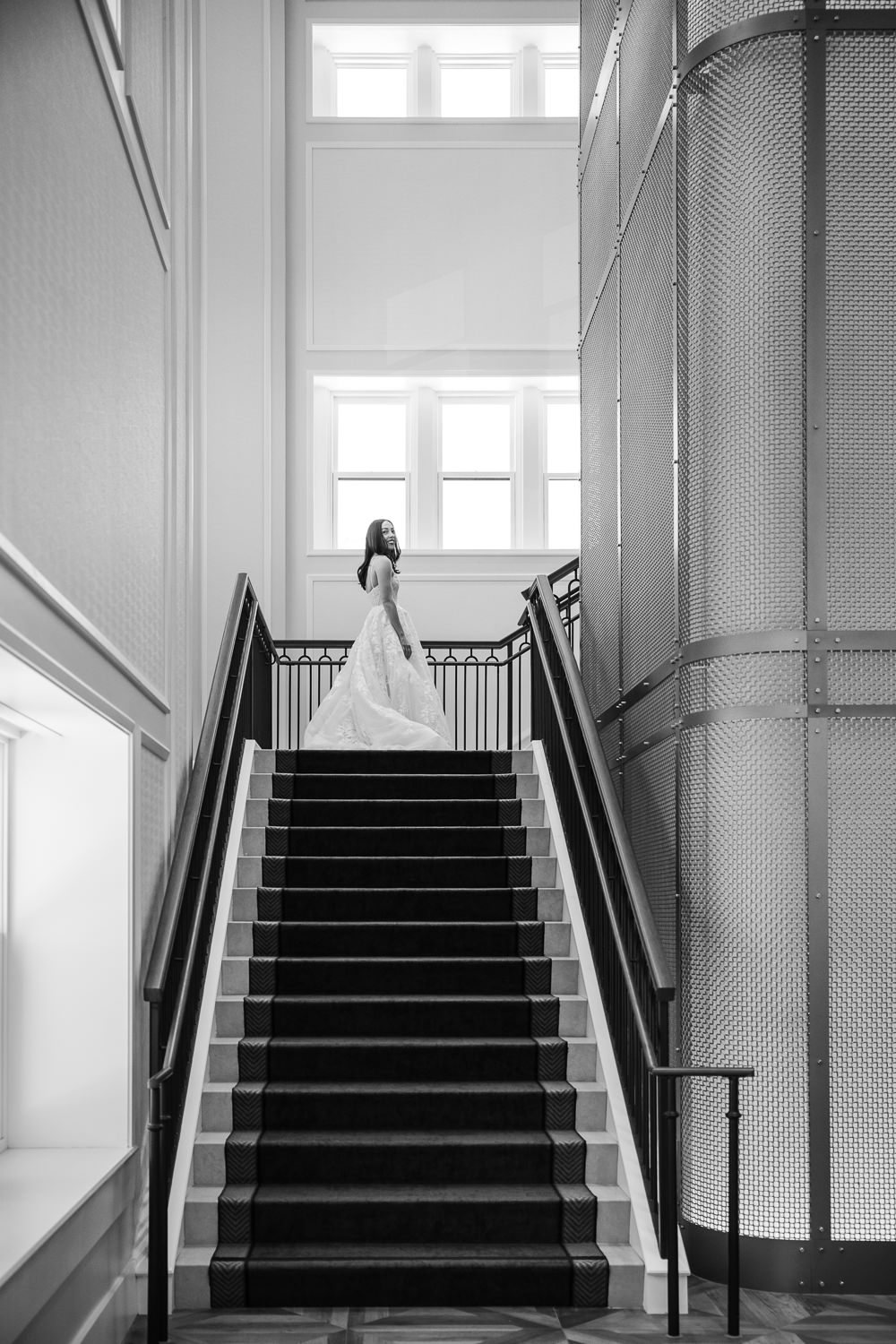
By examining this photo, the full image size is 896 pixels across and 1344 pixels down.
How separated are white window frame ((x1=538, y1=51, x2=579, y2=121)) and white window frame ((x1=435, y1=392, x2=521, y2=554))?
7.44 ft

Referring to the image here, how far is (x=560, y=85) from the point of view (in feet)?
37.9

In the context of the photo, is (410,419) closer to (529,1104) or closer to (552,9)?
(552,9)

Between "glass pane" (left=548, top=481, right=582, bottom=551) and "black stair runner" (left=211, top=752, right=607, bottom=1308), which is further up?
"glass pane" (left=548, top=481, right=582, bottom=551)

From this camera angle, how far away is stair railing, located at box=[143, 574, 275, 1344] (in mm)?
4340

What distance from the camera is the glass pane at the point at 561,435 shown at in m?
11.4

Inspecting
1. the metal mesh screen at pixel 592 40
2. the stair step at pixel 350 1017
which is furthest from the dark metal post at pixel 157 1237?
the metal mesh screen at pixel 592 40

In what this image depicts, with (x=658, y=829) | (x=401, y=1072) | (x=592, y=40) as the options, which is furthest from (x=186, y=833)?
(x=592, y=40)

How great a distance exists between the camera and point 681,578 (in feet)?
17.2

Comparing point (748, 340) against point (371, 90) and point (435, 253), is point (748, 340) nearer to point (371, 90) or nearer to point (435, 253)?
point (435, 253)

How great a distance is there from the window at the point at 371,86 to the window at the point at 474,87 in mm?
322

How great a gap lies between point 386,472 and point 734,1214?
7865 mm

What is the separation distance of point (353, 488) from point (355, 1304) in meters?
7.53

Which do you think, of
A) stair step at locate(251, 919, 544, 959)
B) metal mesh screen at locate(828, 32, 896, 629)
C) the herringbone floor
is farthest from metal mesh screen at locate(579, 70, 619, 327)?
the herringbone floor

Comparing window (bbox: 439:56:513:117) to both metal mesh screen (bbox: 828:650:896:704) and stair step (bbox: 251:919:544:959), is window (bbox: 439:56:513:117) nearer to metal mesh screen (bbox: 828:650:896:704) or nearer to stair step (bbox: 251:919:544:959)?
stair step (bbox: 251:919:544:959)
